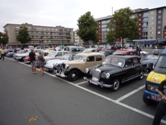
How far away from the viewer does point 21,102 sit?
15.8ft

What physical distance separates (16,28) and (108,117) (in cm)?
8015

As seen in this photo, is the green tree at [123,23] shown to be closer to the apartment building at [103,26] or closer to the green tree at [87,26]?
the green tree at [87,26]

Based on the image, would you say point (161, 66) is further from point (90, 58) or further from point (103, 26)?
point (103, 26)

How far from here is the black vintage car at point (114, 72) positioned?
5738mm

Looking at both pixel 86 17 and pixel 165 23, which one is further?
pixel 165 23

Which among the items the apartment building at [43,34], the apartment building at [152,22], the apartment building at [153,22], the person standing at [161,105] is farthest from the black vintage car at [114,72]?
the apartment building at [43,34]

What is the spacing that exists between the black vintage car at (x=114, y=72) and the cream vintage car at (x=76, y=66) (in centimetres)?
143

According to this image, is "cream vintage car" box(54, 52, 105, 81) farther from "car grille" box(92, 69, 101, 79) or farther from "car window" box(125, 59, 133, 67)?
"car window" box(125, 59, 133, 67)

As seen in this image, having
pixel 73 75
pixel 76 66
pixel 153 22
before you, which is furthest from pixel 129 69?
pixel 153 22

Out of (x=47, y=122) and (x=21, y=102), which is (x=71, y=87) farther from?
(x=47, y=122)

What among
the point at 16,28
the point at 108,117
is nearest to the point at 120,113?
the point at 108,117

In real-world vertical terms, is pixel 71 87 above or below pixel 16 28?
below

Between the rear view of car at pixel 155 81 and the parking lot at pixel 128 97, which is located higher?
the rear view of car at pixel 155 81

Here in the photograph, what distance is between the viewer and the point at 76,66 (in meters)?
7.96
